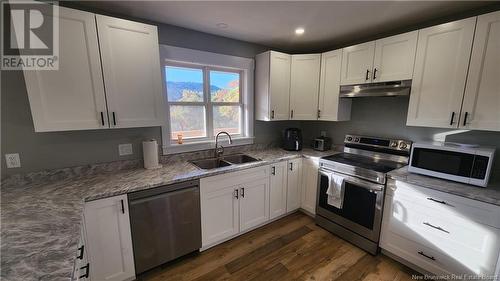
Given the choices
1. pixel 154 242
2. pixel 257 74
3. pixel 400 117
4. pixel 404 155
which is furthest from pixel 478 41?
pixel 154 242

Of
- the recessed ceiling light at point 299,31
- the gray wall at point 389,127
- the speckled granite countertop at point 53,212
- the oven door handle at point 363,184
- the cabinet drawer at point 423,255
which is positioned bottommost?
the cabinet drawer at point 423,255

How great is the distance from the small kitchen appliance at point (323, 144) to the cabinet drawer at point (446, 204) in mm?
1084

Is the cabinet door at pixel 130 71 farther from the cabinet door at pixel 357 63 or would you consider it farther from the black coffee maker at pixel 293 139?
the cabinet door at pixel 357 63

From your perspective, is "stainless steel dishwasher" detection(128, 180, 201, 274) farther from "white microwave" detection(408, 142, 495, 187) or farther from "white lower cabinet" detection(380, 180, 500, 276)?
"white microwave" detection(408, 142, 495, 187)

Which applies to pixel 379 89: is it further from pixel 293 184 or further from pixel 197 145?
pixel 197 145

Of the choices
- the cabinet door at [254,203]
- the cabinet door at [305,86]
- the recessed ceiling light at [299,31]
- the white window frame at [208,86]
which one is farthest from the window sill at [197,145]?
the recessed ceiling light at [299,31]

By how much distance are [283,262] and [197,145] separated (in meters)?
1.61

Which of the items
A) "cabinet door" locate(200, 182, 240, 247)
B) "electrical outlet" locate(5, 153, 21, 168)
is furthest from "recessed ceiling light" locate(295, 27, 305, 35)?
"electrical outlet" locate(5, 153, 21, 168)

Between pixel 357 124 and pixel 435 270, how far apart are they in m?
1.72

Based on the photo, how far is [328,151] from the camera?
2984 millimetres

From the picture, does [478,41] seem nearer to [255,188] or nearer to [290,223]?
[255,188]

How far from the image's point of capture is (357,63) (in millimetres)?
2389

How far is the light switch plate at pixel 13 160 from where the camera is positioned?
163 cm

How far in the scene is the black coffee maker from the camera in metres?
2.96
